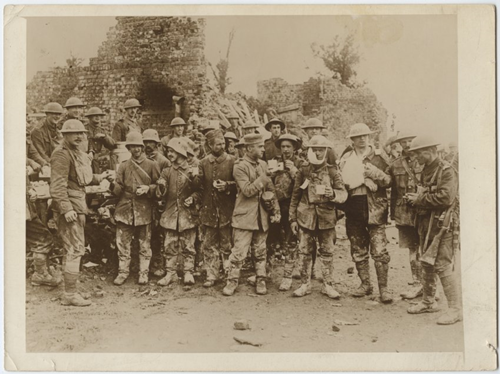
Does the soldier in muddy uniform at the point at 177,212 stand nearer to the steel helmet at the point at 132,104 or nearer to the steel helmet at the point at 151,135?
the steel helmet at the point at 151,135

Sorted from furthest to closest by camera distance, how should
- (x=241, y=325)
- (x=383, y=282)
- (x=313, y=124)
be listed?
(x=313, y=124) → (x=383, y=282) → (x=241, y=325)

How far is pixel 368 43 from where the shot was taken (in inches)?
217

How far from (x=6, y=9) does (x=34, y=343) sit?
10.5 feet

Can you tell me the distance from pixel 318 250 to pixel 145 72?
244 centimetres

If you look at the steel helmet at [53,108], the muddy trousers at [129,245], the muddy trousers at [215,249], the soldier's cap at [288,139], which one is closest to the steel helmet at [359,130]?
the soldier's cap at [288,139]

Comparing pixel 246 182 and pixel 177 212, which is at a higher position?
pixel 246 182

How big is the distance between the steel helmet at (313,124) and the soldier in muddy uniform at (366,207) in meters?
0.31

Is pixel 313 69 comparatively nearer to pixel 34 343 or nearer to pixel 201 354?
pixel 201 354

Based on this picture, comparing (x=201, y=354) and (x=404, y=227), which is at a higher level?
(x=404, y=227)

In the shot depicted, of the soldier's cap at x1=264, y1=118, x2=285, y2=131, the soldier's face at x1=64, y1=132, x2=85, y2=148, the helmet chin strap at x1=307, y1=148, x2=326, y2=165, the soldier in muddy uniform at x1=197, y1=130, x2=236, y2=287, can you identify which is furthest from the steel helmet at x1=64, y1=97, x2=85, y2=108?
the helmet chin strap at x1=307, y1=148, x2=326, y2=165

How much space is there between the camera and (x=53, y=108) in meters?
5.53

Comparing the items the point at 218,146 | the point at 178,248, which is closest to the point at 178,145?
the point at 218,146

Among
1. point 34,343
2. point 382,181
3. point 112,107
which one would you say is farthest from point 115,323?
point 382,181

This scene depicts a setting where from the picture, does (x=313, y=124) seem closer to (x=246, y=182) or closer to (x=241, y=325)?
(x=246, y=182)
